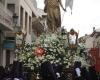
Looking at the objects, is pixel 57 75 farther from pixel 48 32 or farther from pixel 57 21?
pixel 57 21

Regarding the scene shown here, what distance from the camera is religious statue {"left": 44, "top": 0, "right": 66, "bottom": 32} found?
1892 cm

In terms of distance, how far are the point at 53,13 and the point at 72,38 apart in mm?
2421

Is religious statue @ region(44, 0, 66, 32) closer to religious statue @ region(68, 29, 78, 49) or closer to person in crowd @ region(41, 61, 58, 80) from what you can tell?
religious statue @ region(68, 29, 78, 49)

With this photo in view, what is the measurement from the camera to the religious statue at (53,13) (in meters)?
18.9

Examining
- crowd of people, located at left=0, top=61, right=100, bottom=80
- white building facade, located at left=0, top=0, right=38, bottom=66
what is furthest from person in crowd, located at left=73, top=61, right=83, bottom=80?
white building facade, located at left=0, top=0, right=38, bottom=66

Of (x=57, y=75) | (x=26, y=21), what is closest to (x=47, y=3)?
(x=57, y=75)

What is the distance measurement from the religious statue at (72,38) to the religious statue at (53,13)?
78.2 inches

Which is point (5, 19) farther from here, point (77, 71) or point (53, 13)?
point (77, 71)

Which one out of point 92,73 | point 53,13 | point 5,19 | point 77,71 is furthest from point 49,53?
point 5,19

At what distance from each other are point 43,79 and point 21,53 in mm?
1599

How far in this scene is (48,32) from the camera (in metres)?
17.6

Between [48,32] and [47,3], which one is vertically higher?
[47,3]

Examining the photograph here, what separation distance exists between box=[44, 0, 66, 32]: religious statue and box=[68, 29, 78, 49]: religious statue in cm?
199

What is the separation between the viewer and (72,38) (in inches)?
665
